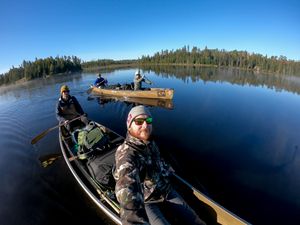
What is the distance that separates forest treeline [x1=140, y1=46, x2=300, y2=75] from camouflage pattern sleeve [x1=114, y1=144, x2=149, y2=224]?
117 metres

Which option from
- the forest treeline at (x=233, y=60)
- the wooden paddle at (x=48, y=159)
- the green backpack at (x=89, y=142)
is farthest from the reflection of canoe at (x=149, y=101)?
the forest treeline at (x=233, y=60)

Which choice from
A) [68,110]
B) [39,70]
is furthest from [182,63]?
[68,110]

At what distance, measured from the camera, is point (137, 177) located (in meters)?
2.83

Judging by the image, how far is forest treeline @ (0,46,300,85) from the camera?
9625 cm

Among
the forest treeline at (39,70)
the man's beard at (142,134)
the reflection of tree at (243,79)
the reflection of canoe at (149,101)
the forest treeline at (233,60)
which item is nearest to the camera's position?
the man's beard at (142,134)

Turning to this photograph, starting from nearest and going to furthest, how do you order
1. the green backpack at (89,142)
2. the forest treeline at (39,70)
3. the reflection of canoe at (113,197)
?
the reflection of canoe at (113,197) → the green backpack at (89,142) → the forest treeline at (39,70)

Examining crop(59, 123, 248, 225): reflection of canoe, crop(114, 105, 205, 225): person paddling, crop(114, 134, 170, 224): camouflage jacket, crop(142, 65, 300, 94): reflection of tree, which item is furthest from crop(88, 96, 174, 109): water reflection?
crop(142, 65, 300, 94): reflection of tree

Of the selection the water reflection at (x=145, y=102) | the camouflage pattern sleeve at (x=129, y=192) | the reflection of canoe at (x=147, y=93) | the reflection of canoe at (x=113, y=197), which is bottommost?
the water reflection at (x=145, y=102)

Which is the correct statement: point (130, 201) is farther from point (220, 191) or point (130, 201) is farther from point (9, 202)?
point (9, 202)

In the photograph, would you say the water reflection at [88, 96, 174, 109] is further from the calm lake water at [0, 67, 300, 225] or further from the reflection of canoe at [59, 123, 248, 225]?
the reflection of canoe at [59, 123, 248, 225]

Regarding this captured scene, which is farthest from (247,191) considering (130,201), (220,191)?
(130,201)

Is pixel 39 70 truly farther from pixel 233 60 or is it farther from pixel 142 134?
pixel 233 60

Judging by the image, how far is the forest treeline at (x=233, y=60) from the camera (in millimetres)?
A: 102188

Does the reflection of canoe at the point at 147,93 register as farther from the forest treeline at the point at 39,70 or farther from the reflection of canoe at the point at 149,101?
the forest treeline at the point at 39,70
